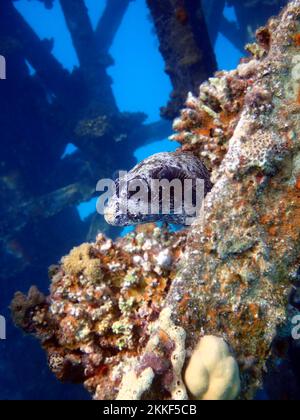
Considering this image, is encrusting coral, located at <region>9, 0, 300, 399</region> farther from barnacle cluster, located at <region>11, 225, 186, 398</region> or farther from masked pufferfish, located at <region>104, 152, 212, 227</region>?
masked pufferfish, located at <region>104, 152, 212, 227</region>

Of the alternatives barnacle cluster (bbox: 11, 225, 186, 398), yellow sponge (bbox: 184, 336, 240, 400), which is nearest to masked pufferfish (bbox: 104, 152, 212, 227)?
barnacle cluster (bbox: 11, 225, 186, 398)

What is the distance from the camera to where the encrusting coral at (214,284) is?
206cm

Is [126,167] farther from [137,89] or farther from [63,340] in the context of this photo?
[137,89]

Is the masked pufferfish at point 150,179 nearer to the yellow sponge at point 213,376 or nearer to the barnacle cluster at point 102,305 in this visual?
the barnacle cluster at point 102,305

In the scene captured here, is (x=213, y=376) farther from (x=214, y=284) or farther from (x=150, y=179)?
(x=150, y=179)

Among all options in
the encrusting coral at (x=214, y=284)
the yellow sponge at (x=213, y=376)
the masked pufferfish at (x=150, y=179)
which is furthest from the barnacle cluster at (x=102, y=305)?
the yellow sponge at (x=213, y=376)

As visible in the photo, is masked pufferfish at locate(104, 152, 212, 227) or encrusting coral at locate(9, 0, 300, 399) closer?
encrusting coral at locate(9, 0, 300, 399)

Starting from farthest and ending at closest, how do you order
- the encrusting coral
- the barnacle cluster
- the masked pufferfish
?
the masked pufferfish < the barnacle cluster < the encrusting coral

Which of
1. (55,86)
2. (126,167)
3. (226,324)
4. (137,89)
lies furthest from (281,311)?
(137,89)

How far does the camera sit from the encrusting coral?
2.06m

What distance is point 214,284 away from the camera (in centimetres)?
220

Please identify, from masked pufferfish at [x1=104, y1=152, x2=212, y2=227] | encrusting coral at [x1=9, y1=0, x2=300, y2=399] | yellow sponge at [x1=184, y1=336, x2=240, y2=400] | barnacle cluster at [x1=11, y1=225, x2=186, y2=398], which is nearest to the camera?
yellow sponge at [x1=184, y1=336, x2=240, y2=400]

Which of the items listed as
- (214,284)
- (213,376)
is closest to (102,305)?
(214,284)

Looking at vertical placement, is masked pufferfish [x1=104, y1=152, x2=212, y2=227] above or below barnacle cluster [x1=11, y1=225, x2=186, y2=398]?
above
